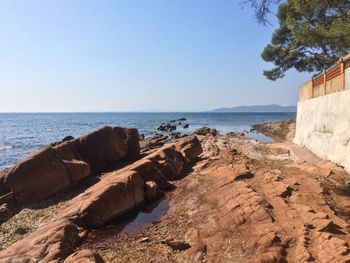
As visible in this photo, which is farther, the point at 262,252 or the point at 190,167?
the point at 190,167

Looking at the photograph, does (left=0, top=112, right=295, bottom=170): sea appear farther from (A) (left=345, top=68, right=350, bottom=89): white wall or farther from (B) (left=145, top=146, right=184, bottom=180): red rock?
(A) (left=345, top=68, right=350, bottom=89): white wall

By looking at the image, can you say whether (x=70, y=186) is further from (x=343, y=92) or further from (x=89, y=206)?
(x=343, y=92)

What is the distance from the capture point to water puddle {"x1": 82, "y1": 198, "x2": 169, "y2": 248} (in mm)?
8828

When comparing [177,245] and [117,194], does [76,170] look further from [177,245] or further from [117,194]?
[177,245]

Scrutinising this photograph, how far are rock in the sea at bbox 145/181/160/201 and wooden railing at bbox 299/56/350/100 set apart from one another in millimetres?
7230

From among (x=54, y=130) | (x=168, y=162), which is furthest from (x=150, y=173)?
(x=54, y=130)

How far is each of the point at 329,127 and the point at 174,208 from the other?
24.8 ft

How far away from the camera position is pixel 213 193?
1053 centimetres

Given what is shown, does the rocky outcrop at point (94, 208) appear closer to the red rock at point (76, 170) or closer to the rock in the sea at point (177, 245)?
the rock in the sea at point (177, 245)

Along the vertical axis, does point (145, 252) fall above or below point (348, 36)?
below

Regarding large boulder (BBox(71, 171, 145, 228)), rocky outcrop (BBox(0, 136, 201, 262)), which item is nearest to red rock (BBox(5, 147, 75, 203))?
rocky outcrop (BBox(0, 136, 201, 262))

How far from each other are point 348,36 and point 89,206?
359 inches

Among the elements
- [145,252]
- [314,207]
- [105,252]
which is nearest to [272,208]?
[314,207]

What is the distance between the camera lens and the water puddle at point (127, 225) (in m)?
8.83
